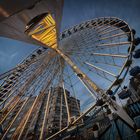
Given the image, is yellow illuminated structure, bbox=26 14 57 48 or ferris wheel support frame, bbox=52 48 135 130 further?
yellow illuminated structure, bbox=26 14 57 48

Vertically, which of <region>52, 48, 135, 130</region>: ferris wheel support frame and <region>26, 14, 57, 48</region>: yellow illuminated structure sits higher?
<region>26, 14, 57, 48</region>: yellow illuminated structure

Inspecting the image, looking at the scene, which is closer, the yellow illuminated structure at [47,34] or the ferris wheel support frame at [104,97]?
the ferris wheel support frame at [104,97]

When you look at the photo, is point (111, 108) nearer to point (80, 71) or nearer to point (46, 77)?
point (80, 71)

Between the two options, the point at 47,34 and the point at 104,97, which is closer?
the point at 104,97

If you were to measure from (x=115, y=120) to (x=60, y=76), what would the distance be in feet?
16.2

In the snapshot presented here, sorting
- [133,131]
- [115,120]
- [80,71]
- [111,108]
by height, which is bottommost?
[133,131]

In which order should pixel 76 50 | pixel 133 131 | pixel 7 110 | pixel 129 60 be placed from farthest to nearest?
pixel 76 50 → pixel 129 60 → pixel 7 110 → pixel 133 131

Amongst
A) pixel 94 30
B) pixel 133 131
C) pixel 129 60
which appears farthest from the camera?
pixel 94 30

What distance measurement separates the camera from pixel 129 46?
1078 cm

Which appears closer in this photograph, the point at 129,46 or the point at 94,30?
the point at 129,46

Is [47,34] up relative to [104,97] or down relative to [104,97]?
up

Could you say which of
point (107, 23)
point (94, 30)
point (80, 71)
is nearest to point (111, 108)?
point (80, 71)

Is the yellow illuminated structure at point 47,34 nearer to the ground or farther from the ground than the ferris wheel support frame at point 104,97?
farther from the ground

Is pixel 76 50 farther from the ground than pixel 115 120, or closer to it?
farther from the ground
